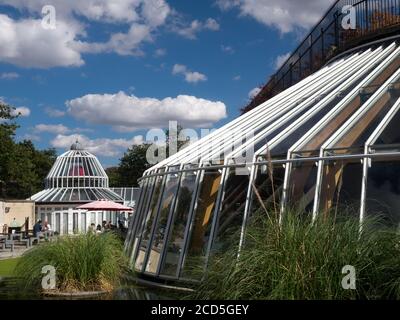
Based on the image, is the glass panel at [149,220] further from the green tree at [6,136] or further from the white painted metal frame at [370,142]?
the green tree at [6,136]

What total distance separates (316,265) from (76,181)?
156 ft

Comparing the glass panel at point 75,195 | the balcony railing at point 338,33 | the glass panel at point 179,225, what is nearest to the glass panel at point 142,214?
the glass panel at point 179,225

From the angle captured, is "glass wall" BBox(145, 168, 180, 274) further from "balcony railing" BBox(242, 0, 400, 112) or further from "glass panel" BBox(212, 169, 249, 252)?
"balcony railing" BBox(242, 0, 400, 112)

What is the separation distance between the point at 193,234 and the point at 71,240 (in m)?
2.60

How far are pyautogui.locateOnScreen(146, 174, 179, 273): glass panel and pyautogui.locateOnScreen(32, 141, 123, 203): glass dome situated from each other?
119 ft

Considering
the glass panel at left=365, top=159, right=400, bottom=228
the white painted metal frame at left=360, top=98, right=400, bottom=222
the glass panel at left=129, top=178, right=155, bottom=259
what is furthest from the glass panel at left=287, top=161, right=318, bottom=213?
the glass panel at left=129, top=178, right=155, bottom=259

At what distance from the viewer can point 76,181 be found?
52.0 metres

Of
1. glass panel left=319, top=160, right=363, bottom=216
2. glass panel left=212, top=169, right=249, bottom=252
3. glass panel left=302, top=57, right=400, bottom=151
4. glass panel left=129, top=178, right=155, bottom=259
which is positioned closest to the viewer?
glass panel left=319, top=160, right=363, bottom=216

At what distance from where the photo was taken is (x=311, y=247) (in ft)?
21.4

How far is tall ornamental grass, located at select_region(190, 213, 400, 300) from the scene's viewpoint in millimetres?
6367

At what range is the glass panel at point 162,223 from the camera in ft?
41.4

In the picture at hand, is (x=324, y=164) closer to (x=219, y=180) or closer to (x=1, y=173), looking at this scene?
(x=219, y=180)

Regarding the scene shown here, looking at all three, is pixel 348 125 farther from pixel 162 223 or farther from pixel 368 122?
pixel 162 223

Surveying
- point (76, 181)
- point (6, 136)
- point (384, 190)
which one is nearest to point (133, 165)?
point (76, 181)
